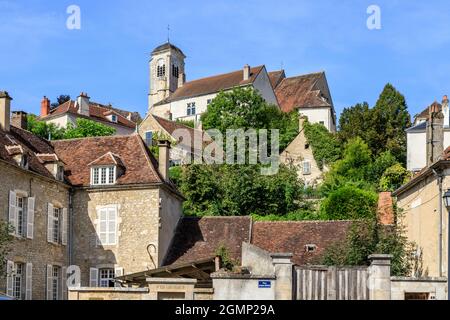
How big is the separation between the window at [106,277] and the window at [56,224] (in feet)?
7.23

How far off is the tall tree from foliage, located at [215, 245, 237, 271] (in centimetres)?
3094

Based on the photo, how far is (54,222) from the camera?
33.0m

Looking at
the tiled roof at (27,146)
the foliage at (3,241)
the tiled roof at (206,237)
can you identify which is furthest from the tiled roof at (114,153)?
the foliage at (3,241)

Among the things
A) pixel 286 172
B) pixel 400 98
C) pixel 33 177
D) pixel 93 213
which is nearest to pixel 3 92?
pixel 33 177

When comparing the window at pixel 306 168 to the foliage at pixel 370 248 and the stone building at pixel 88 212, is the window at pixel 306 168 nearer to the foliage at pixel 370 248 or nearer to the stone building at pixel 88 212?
the stone building at pixel 88 212

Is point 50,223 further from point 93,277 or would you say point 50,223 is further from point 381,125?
point 381,125

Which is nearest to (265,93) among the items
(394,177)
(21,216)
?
(394,177)

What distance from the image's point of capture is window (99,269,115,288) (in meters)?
33.3

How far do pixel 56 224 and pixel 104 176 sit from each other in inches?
111

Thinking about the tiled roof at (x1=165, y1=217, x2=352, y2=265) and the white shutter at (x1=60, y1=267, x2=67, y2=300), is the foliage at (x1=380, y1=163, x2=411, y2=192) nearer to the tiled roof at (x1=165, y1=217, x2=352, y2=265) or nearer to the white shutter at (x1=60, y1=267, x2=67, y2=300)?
the tiled roof at (x1=165, y1=217, x2=352, y2=265)

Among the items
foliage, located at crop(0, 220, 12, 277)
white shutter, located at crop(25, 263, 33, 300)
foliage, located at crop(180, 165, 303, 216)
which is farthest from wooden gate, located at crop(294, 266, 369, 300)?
foliage, located at crop(180, 165, 303, 216)

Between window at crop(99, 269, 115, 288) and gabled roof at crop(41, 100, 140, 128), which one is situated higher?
gabled roof at crop(41, 100, 140, 128)

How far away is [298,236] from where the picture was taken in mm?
35625
